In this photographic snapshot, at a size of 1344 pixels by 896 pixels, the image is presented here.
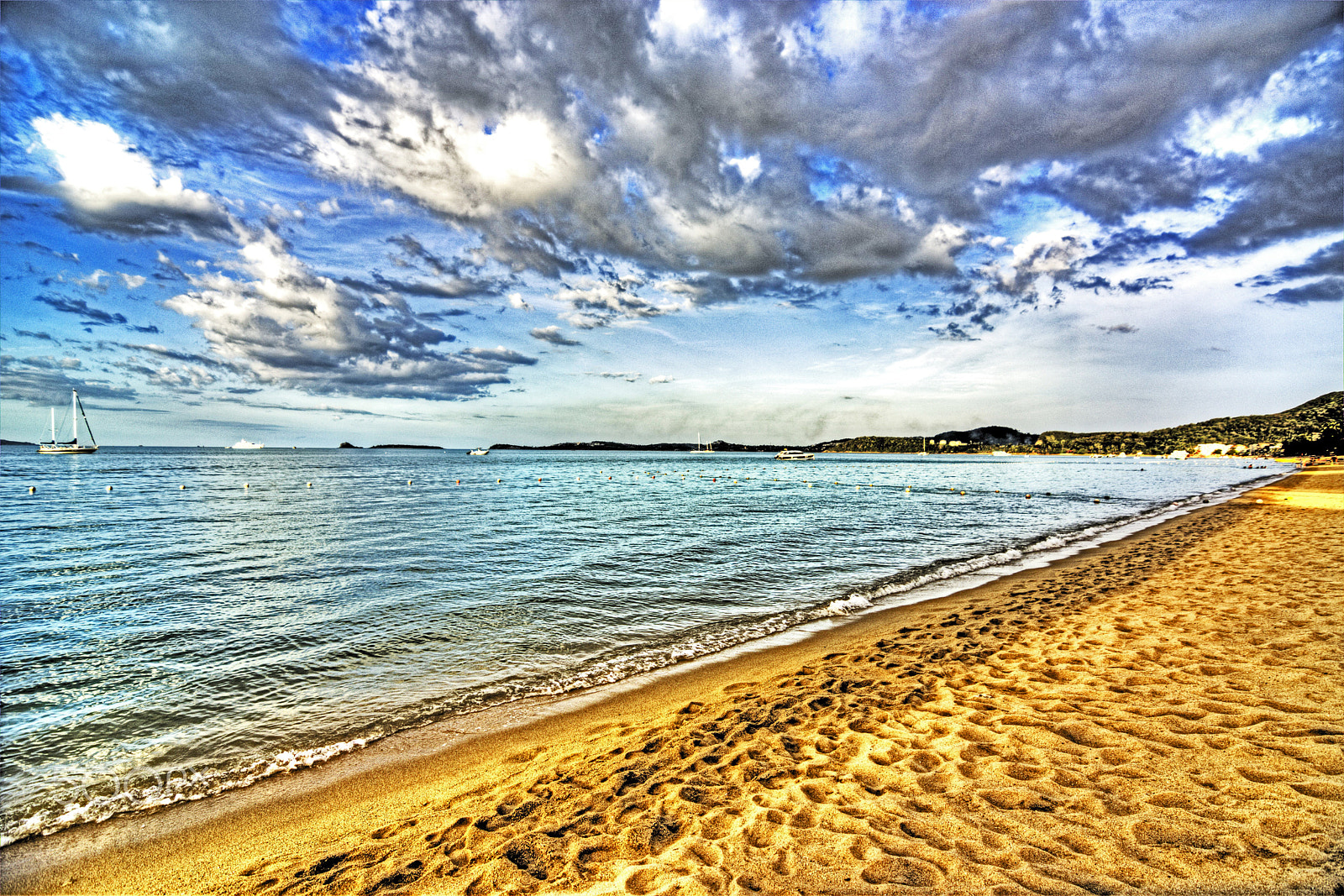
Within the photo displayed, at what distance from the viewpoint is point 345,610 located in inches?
486

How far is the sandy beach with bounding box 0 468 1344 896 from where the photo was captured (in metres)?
3.72

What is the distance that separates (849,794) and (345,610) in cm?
1158

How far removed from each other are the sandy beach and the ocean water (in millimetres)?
1176

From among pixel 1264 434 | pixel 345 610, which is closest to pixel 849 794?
pixel 345 610

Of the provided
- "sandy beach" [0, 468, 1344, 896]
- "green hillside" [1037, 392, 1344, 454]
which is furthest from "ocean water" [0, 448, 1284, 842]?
"green hillside" [1037, 392, 1344, 454]

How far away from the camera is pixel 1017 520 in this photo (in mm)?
28609

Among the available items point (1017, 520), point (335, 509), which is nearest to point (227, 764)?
point (335, 509)

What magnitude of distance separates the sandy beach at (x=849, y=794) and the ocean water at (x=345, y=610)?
1.18 metres

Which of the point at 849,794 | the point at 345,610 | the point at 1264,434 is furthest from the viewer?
the point at 1264,434

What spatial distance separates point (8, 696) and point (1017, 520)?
34146 millimetres

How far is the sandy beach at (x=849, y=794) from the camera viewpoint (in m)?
3.72

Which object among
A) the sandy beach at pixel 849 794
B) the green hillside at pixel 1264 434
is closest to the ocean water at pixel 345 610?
the sandy beach at pixel 849 794

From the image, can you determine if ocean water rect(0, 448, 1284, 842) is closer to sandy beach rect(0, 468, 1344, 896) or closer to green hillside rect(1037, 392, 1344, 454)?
sandy beach rect(0, 468, 1344, 896)

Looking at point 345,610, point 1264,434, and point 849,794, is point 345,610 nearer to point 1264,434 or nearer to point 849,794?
point 849,794
